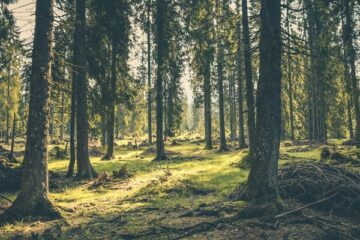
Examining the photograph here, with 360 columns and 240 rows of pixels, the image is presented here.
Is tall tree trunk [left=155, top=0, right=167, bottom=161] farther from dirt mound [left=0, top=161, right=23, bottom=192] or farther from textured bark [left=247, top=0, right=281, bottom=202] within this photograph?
textured bark [left=247, top=0, right=281, bottom=202]

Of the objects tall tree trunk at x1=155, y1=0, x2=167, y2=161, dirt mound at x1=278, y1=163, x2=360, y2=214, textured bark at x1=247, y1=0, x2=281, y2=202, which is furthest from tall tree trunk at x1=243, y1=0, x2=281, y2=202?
tall tree trunk at x1=155, y1=0, x2=167, y2=161

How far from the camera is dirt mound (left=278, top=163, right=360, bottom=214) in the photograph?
9008mm

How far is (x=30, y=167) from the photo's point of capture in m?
9.29

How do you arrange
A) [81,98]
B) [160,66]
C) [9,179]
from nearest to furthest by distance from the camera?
[9,179] → [81,98] → [160,66]

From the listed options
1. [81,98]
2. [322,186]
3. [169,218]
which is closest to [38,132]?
[169,218]

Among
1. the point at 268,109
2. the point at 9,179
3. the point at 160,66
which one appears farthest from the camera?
the point at 160,66

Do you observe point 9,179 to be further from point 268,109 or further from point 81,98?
point 268,109

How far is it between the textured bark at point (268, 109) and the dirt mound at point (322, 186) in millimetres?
1124

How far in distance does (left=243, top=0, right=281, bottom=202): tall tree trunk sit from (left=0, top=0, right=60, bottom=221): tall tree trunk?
5446 mm

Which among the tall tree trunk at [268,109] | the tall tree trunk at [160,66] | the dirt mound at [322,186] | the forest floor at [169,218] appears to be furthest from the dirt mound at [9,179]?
the dirt mound at [322,186]

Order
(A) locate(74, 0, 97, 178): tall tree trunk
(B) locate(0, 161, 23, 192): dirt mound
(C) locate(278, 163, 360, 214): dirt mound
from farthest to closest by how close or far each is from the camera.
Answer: (A) locate(74, 0, 97, 178): tall tree trunk → (B) locate(0, 161, 23, 192): dirt mound → (C) locate(278, 163, 360, 214): dirt mound

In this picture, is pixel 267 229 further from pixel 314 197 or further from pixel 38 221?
pixel 38 221

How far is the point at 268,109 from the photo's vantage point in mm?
8820

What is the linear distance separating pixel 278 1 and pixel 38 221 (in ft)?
26.9
